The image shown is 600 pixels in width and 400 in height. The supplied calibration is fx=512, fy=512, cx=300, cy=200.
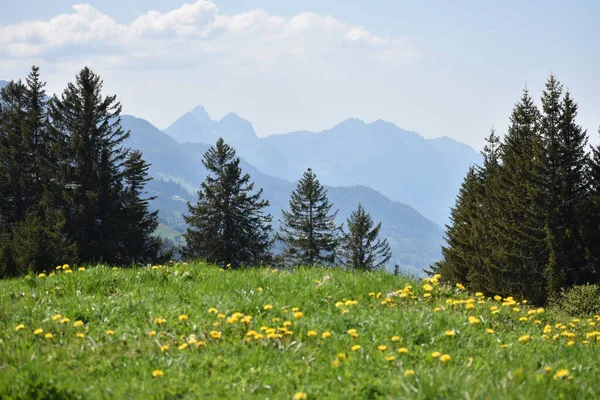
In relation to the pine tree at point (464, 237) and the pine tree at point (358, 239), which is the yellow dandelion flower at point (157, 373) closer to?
the pine tree at point (464, 237)

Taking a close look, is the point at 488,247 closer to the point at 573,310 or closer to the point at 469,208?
the point at 469,208

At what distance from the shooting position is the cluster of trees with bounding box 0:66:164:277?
3428cm

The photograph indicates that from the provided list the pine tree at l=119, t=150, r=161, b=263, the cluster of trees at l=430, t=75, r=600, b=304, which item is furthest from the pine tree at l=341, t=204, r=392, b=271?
the pine tree at l=119, t=150, r=161, b=263

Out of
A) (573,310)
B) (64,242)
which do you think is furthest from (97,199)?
(573,310)

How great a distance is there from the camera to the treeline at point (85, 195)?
33.7 metres

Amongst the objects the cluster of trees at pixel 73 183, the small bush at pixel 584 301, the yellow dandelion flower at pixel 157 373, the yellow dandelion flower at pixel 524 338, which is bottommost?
the small bush at pixel 584 301

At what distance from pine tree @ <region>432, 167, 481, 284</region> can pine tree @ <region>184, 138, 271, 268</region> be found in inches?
684

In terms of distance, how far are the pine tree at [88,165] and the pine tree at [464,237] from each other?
29.0m

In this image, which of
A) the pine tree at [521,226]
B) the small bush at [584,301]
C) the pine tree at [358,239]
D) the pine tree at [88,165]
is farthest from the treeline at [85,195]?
the small bush at [584,301]

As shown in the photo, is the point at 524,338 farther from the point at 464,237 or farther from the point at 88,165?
the point at 464,237

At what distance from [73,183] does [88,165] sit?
1650mm

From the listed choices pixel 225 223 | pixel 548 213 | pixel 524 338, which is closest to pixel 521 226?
pixel 548 213

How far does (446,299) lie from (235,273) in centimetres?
335

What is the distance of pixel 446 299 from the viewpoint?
7.50 m
